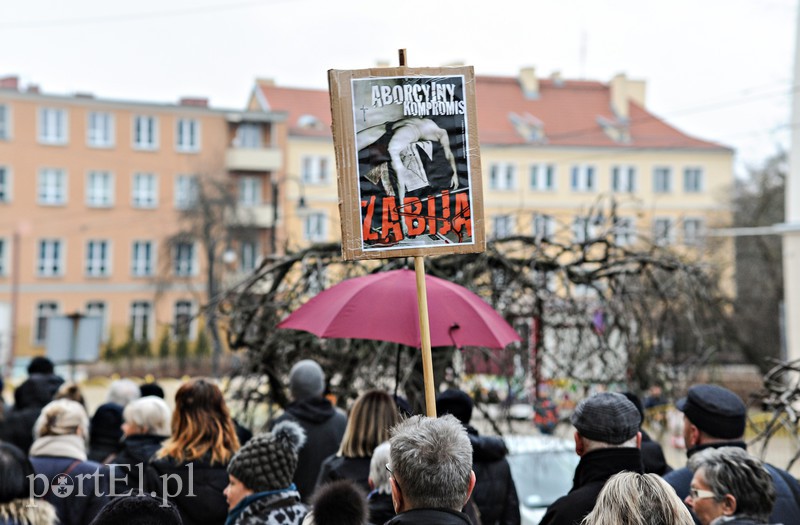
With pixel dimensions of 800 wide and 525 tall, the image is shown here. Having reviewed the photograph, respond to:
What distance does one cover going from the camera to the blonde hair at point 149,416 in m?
5.78

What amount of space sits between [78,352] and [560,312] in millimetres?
8866

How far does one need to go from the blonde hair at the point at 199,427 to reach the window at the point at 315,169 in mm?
49242

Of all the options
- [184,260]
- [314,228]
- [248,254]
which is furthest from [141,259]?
[314,228]

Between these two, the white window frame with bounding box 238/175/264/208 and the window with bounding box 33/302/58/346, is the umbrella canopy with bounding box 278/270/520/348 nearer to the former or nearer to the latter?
the window with bounding box 33/302/58/346

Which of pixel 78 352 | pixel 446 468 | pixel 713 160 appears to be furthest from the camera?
pixel 713 160

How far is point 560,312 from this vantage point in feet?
31.2

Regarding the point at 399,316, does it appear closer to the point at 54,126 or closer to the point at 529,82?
the point at 54,126

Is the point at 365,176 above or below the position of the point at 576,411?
above

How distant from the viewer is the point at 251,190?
55.4 metres

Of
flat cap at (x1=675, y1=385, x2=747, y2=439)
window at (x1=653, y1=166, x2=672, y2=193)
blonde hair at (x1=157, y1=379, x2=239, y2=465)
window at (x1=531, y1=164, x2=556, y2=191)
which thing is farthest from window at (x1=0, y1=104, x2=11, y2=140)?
flat cap at (x1=675, y1=385, x2=747, y2=439)

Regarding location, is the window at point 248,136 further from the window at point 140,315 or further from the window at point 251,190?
the window at point 140,315

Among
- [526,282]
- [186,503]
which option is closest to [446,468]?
[186,503]

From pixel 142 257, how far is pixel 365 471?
51.3 meters

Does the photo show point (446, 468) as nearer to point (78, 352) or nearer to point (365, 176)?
point (365, 176)
